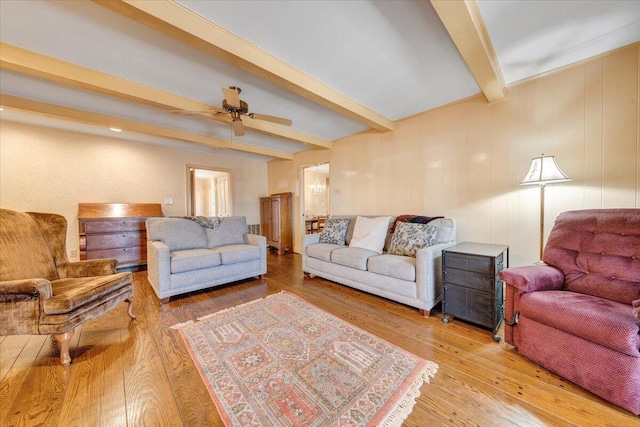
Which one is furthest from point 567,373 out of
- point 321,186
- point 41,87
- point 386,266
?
point 321,186

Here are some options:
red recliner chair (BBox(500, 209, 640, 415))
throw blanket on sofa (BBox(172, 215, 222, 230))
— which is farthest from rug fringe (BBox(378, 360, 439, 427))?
throw blanket on sofa (BBox(172, 215, 222, 230))

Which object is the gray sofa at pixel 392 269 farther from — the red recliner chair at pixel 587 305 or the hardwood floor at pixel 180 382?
the red recliner chair at pixel 587 305

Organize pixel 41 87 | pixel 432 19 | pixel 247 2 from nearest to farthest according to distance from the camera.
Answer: pixel 247 2 → pixel 432 19 → pixel 41 87

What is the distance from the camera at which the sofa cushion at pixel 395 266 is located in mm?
2273

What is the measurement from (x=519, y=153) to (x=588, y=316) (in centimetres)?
180

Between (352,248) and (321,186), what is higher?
(321,186)

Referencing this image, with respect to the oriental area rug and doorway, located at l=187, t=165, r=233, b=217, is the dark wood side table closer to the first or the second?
the oriental area rug

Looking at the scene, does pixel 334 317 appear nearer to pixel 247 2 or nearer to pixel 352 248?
pixel 352 248

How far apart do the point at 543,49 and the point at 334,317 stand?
9.83 feet

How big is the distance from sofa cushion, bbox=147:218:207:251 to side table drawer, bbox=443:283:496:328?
3.14m

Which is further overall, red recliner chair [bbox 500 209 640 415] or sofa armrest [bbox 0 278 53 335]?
sofa armrest [bbox 0 278 53 335]

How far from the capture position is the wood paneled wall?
1940 millimetres

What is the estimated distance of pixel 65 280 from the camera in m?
1.91

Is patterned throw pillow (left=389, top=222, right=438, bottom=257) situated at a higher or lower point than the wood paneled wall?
lower
